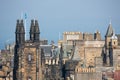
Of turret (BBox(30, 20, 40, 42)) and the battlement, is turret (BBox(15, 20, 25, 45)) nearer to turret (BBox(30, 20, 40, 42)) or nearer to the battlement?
turret (BBox(30, 20, 40, 42))

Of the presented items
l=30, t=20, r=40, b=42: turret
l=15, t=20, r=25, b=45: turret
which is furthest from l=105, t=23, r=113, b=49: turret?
l=15, t=20, r=25, b=45: turret

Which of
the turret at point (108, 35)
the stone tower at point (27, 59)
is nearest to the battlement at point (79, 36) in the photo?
the turret at point (108, 35)

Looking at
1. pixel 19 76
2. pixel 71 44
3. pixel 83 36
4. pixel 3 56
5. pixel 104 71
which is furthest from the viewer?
pixel 3 56

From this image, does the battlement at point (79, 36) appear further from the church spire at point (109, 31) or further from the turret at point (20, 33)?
the turret at point (20, 33)

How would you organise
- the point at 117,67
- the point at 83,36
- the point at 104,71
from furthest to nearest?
the point at 83,36 → the point at 117,67 → the point at 104,71

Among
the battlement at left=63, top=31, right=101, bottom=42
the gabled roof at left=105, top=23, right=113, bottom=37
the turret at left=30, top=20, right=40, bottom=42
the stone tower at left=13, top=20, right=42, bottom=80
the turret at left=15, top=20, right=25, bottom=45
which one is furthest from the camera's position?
the battlement at left=63, top=31, right=101, bottom=42

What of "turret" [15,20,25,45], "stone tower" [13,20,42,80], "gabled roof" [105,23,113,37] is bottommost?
"stone tower" [13,20,42,80]

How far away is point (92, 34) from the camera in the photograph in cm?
12644

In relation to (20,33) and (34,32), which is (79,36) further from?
(20,33)

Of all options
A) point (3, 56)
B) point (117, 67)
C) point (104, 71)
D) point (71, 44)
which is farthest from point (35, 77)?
point (3, 56)

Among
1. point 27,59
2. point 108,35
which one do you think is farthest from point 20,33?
point 108,35

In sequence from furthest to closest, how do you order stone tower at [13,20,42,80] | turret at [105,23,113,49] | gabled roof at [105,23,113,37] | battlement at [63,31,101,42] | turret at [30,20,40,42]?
battlement at [63,31,101,42], gabled roof at [105,23,113,37], turret at [105,23,113,49], turret at [30,20,40,42], stone tower at [13,20,42,80]

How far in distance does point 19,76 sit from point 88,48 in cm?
3749

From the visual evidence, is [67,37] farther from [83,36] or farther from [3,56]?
[3,56]
